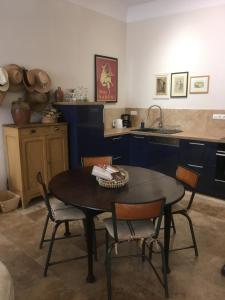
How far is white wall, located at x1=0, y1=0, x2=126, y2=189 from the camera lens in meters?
3.43

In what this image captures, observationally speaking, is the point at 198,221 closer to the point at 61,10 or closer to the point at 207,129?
the point at 207,129

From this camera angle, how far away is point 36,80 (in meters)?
3.59

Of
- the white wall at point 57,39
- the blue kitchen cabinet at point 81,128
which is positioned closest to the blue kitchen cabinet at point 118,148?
the blue kitchen cabinet at point 81,128

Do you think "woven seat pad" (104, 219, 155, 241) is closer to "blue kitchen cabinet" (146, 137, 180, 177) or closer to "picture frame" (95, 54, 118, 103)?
"blue kitchen cabinet" (146, 137, 180, 177)

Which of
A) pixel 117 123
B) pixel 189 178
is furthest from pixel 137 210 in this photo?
pixel 117 123

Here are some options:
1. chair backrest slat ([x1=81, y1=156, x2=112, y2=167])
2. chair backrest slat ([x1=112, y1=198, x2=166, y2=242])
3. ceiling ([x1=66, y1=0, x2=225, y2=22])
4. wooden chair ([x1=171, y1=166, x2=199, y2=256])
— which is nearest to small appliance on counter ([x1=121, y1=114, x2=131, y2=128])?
ceiling ([x1=66, y1=0, x2=225, y2=22])

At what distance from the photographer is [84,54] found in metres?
4.41

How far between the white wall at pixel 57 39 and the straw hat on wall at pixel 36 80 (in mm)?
194

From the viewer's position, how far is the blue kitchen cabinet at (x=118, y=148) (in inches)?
170

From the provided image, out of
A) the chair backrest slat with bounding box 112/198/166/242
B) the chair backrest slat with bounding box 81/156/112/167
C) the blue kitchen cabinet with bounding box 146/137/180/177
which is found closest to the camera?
the chair backrest slat with bounding box 112/198/166/242

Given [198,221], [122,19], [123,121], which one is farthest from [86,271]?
[122,19]

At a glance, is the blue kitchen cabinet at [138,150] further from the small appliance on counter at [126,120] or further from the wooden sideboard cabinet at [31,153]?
the wooden sideboard cabinet at [31,153]

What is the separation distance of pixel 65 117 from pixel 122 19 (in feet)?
8.25

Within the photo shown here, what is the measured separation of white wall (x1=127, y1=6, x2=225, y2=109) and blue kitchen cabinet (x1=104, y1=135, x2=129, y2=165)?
101cm
